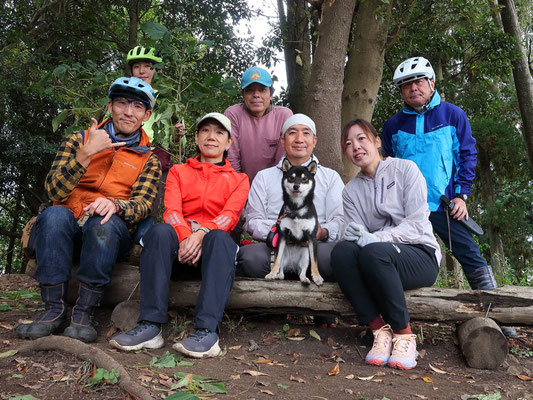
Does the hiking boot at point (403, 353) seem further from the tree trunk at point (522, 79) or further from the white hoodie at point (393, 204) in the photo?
the tree trunk at point (522, 79)

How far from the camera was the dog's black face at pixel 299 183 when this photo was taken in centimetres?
A: 393

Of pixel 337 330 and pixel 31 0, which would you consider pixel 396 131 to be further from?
pixel 31 0

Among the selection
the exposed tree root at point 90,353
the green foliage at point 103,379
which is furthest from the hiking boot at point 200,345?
the green foliage at point 103,379

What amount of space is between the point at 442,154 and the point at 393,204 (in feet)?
3.25

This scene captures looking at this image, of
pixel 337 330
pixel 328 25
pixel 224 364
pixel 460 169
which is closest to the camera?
pixel 224 364

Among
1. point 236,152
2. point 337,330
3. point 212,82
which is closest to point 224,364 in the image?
point 337,330

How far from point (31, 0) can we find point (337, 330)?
949 centimetres

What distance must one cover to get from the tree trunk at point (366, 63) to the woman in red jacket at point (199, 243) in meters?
3.08

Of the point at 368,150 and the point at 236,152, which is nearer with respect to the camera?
the point at 368,150

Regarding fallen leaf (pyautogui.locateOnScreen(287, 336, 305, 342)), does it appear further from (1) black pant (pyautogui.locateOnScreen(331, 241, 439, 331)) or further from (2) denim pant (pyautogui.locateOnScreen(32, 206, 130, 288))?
(2) denim pant (pyautogui.locateOnScreen(32, 206, 130, 288))

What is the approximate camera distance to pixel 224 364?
10.7 feet

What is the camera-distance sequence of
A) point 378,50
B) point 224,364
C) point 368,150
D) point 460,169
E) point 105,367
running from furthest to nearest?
point 378,50
point 460,169
point 368,150
point 224,364
point 105,367

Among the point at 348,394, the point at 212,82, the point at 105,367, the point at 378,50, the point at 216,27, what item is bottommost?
the point at 348,394

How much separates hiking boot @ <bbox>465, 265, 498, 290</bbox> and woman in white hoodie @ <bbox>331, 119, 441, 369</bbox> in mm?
788
